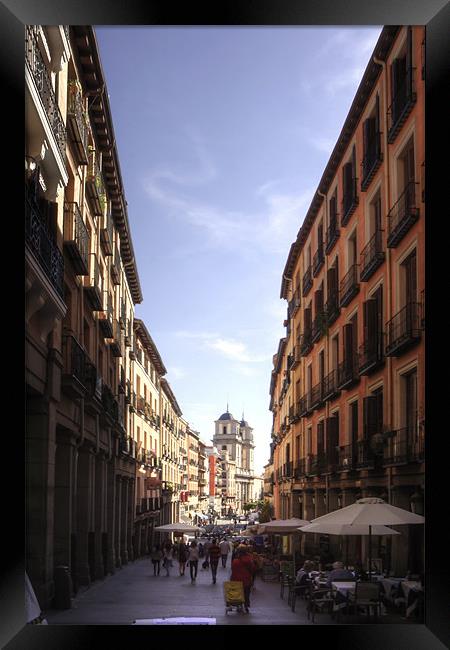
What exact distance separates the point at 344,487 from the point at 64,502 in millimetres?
8950

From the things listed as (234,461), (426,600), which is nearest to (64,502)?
(426,600)

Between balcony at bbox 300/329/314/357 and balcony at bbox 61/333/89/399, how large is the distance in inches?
409

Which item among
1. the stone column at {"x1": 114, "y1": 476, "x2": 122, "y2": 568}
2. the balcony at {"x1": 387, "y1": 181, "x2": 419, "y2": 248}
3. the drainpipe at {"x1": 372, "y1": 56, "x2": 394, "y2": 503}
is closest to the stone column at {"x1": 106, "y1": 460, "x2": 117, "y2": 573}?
the stone column at {"x1": 114, "y1": 476, "x2": 122, "y2": 568}

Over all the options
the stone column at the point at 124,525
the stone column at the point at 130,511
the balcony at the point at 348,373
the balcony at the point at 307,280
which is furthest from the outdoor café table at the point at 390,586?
the stone column at the point at 130,511

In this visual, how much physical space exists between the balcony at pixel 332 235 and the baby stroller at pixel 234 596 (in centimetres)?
1197

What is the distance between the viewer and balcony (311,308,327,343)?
27.2m

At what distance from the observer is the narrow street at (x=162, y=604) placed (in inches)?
650

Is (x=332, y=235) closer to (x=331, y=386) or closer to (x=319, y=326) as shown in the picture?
(x=319, y=326)

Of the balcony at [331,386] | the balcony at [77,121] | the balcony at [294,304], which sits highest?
the balcony at [77,121]

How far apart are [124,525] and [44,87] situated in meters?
20.1

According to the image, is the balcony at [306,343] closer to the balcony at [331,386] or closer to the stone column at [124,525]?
the balcony at [331,386]

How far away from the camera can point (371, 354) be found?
2230 cm

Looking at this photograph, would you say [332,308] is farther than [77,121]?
Yes

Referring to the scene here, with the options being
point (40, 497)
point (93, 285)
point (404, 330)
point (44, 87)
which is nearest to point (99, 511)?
point (93, 285)
